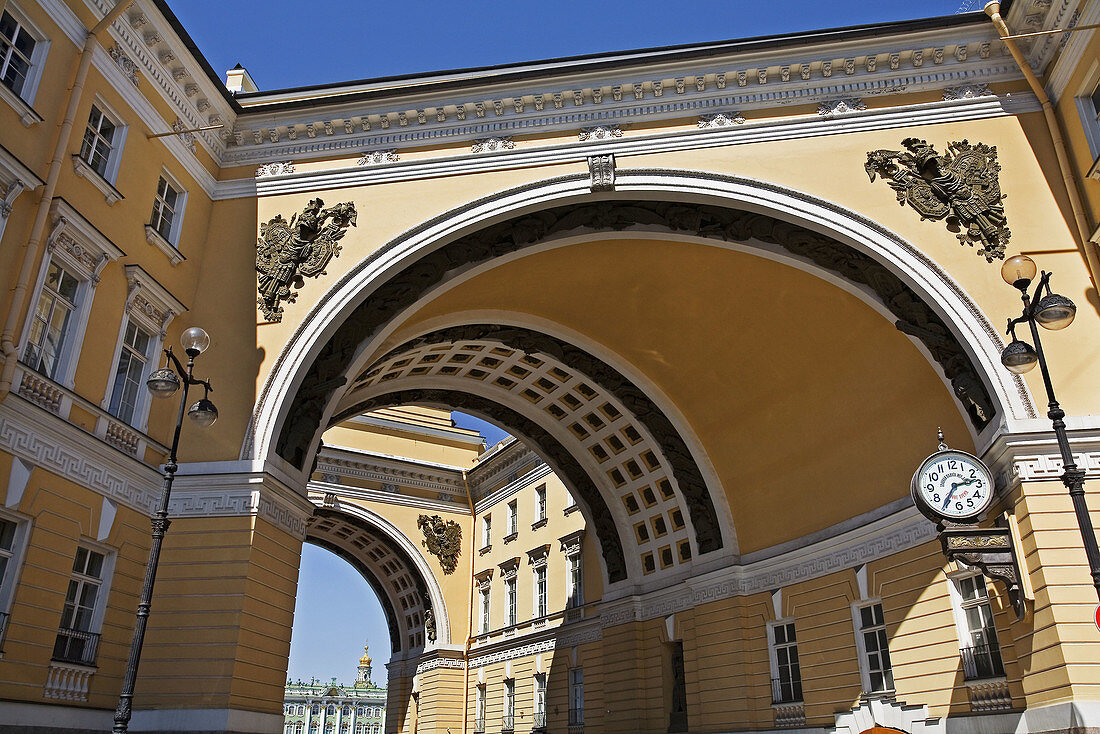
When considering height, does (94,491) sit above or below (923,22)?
below

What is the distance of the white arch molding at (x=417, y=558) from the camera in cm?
3575

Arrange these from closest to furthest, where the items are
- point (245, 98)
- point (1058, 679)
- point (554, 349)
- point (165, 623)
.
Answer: point (1058, 679)
point (165, 623)
point (245, 98)
point (554, 349)

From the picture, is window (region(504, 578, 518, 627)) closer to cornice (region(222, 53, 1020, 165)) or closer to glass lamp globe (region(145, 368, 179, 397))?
cornice (region(222, 53, 1020, 165))

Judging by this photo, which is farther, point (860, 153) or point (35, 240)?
point (860, 153)

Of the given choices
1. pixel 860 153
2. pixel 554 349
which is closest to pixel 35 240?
pixel 554 349

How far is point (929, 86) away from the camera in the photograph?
53.9 feet

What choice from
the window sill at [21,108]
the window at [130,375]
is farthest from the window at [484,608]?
the window sill at [21,108]

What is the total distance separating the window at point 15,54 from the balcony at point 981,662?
17461 millimetres

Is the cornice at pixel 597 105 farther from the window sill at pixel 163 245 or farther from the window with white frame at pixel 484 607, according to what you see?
the window with white frame at pixel 484 607

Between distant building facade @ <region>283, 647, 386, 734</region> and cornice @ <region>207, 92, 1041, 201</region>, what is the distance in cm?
4259

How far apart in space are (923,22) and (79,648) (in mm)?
17595

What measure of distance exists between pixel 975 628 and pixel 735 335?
7.60 meters

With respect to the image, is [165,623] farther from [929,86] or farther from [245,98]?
[929,86]

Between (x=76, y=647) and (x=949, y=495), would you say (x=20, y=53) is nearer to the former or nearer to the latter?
(x=76, y=647)
